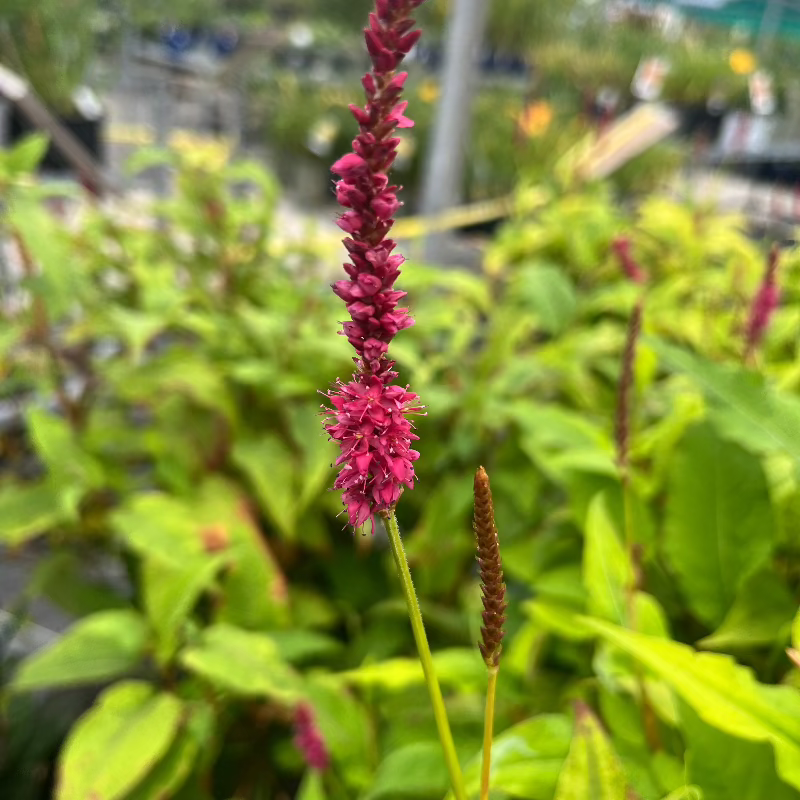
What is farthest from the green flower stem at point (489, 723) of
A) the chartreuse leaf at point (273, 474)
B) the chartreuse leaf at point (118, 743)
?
the chartreuse leaf at point (273, 474)

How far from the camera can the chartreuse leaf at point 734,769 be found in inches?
18.8

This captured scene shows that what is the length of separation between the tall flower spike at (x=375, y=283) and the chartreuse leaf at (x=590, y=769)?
194mm

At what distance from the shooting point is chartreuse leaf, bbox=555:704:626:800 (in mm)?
404

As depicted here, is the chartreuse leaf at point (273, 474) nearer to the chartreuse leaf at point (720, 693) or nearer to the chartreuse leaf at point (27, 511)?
the chartreuse leaf at point (27, 511)

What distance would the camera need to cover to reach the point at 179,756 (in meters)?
0.79

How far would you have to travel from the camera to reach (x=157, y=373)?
3.81 ft

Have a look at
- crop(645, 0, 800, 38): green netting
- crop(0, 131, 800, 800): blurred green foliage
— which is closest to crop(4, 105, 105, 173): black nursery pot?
crop(0, 131, 800, 800): blurred green foliage

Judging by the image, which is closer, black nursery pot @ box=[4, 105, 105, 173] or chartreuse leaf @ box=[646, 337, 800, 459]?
chartreuse leaf @ box=[646, 337, 800, 459]

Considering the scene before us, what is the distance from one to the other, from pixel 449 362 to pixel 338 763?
2.02 ft

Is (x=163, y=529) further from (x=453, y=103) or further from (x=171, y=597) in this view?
(x=453, y=103)

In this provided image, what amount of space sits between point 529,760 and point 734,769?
0.13m

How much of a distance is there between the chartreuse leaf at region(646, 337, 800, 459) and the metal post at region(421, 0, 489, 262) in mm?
1209

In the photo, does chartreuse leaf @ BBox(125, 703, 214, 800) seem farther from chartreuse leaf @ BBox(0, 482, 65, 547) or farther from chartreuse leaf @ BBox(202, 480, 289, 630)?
chartreuse leaf @ BBox(0, 482, 65, 547)

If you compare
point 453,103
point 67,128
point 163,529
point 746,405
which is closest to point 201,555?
point 163,529
